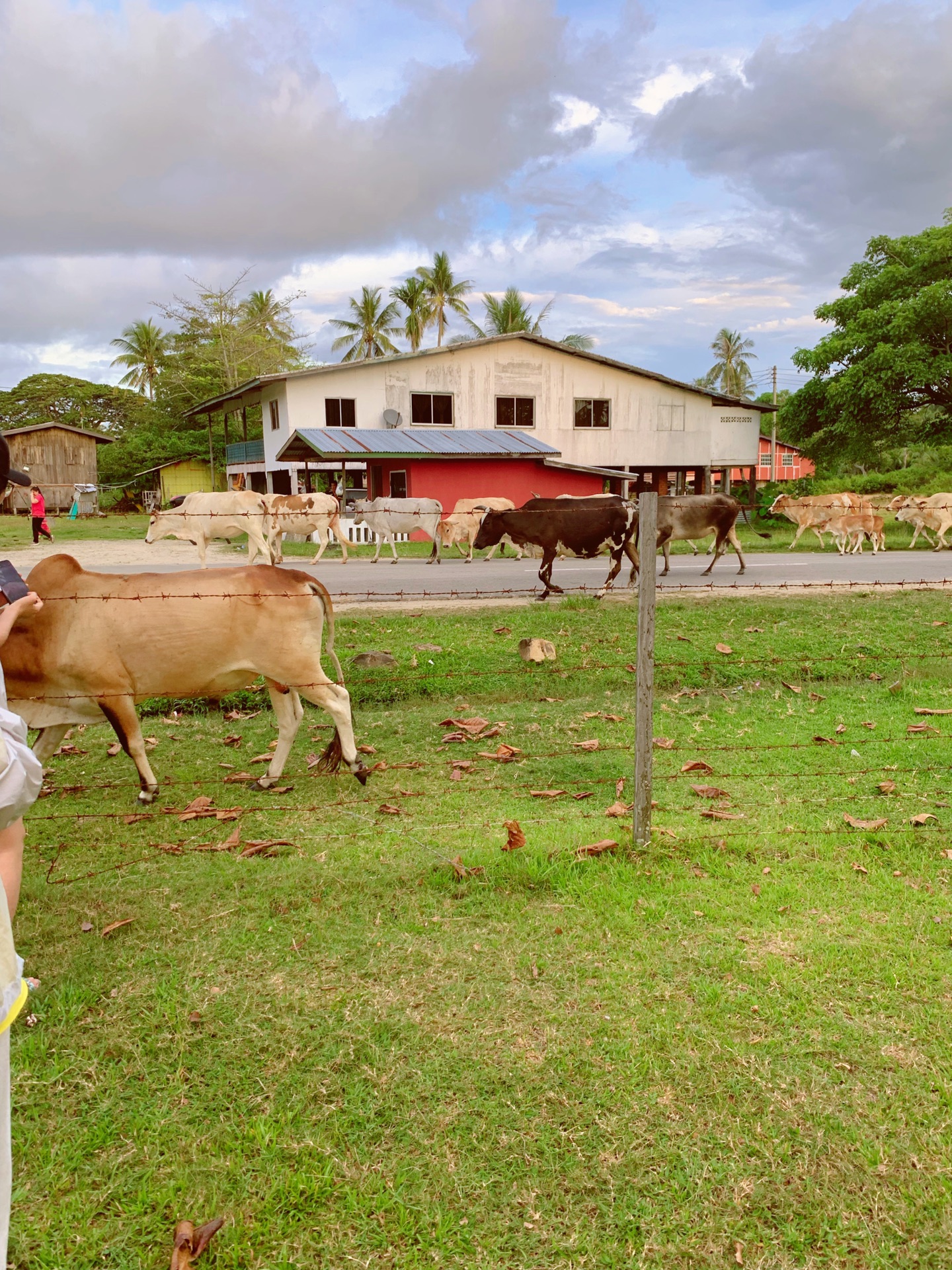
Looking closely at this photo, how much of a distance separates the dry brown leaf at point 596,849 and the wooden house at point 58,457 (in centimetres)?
4285

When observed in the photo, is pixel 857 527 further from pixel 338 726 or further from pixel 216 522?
Result: pixel 338 726

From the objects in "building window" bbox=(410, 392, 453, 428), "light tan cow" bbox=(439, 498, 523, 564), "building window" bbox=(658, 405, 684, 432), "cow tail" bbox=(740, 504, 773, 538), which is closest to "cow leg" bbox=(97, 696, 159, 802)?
"light tan cow" bbox=(439, 498, 523, 564)

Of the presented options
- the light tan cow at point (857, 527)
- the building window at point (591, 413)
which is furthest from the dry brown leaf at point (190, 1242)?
the building window at point (591, 413)

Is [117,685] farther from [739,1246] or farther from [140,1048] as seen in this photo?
[739,1246]

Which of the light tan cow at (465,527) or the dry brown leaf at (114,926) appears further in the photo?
the light tan cow at (465,527)

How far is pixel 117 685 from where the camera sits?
222 inches

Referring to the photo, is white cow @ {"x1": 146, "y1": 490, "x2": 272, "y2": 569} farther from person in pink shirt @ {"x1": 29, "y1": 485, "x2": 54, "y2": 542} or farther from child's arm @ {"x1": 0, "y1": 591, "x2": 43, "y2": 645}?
child's arm @ {"x1": 0, "y1": 591, "x2": 43, "y2": 645}

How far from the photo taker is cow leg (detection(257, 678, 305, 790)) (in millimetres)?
6027

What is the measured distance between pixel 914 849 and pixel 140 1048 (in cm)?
374

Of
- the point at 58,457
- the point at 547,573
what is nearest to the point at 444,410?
the point at 547,573

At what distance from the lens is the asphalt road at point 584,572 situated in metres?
14.9

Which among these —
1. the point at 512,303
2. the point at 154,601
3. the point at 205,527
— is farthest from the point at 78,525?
the point at 154,601

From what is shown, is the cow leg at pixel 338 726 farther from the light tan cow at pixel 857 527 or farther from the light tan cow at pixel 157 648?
the light tan cow at pixel 857 527

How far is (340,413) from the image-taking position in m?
30.5
